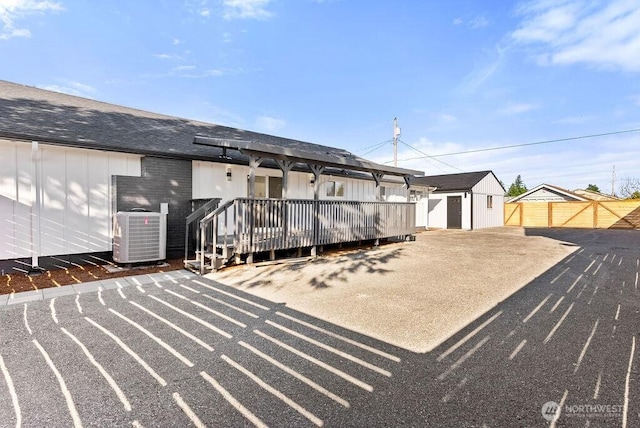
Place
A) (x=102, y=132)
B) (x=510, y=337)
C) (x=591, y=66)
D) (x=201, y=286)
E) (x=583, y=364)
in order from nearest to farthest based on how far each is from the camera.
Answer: (x=583, y=364)
(x=510, y=337)
(x=201, y=286)
(x=102, y=132)
(x=591, y=66)

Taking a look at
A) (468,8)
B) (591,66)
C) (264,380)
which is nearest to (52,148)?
(264,380)

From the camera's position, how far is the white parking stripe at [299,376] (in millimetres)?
2107

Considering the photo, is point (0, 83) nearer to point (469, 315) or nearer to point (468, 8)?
point (469, 315)

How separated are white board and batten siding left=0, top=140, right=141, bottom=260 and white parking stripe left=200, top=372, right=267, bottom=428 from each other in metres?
5.73

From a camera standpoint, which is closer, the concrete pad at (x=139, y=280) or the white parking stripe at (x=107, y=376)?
the white parking stripe at (x=107, y=376)

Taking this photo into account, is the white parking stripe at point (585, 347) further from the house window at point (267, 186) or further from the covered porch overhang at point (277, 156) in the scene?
the house window at point (267, 186)

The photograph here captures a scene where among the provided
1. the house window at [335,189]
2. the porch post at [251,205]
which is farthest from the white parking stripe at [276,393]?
the house window at [335,189]

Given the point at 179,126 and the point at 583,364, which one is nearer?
the point at 583,364

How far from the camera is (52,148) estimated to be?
594cm

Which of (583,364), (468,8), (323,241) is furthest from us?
(468,8)

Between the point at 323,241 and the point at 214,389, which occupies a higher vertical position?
the point at 323,241

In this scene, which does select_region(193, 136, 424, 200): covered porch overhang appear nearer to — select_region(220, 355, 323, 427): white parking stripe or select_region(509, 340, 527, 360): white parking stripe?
select_region(220, 355, 323, 427): white parking stripe

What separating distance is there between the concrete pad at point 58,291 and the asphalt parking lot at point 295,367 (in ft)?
0.87

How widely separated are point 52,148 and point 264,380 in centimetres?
666
